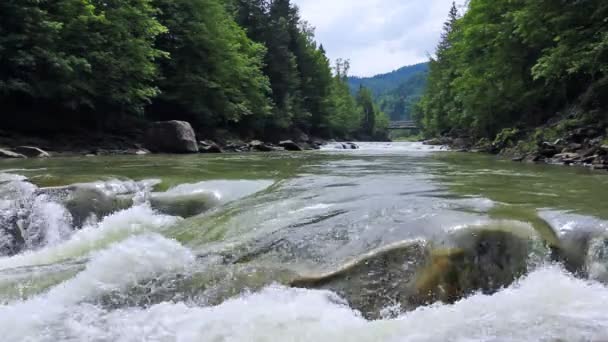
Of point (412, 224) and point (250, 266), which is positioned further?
point (412, 224)

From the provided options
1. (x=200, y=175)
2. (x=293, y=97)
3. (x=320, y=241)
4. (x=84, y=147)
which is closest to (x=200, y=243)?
(x=320, y=241)

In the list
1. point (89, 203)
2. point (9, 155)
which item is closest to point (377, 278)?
point (89, 203)

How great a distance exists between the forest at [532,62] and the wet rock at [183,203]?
10047 millimetres

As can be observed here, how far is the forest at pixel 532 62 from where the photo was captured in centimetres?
1341

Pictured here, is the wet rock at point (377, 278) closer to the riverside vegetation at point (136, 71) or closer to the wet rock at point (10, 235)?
the wet rock at point (10, 235)

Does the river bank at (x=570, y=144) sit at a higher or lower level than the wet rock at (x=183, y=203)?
higher

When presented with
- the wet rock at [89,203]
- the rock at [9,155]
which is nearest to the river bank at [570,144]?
the wet rock at [89,203]

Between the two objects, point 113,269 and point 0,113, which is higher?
point 0,113

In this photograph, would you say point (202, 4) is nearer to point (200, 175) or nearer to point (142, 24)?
point (142, 24)

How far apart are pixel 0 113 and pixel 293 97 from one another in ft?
89.2

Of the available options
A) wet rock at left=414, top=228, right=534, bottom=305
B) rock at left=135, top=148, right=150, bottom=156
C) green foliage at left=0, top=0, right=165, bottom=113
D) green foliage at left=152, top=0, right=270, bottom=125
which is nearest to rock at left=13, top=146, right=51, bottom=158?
green foliage at left=0, top=0, right=165, bottom=113

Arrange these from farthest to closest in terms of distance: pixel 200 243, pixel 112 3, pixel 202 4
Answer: pixel 202 4
pixel 112 3
pixel 200 243

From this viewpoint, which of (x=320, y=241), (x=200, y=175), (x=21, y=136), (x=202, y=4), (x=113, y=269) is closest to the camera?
(x=113, y=269)

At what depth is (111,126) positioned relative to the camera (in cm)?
2153
